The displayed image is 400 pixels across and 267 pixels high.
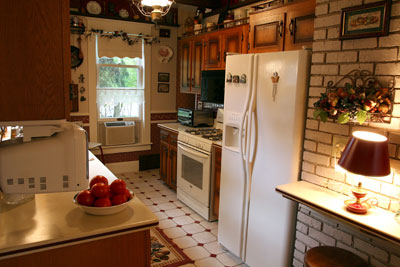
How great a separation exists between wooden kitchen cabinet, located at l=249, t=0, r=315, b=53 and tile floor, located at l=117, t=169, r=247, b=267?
1.95m

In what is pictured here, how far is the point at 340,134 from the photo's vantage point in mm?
2113

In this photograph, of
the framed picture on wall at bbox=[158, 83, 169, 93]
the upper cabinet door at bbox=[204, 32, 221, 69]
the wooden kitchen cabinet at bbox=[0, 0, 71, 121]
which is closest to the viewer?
the wooden kitchen cabinet at bbox=[0, 0, 71, 121]

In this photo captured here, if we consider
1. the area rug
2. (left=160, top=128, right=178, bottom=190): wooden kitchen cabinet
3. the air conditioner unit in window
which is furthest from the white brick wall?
the air conditioner unit in window

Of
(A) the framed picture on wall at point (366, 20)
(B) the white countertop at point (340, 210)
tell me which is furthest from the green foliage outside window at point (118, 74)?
(A) the framed picture on wall at point (366, 20)

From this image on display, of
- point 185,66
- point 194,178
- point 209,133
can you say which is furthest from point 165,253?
point 185,66

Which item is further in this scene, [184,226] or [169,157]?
[169,157]

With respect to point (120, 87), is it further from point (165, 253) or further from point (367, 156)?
point (367, 156)

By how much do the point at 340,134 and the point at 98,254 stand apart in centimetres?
162

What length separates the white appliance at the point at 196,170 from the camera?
3.68 m

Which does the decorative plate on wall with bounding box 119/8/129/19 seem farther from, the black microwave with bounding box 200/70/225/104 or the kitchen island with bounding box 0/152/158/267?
the kitchen island with bounding box 0/152/158/267

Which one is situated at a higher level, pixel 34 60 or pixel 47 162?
pixel 34 60

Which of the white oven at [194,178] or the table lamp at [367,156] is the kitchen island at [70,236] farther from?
the white oven at [194,178]

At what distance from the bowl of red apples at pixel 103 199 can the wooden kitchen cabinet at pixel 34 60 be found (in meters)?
0.51

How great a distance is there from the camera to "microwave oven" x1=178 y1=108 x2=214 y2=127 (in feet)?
15.1
